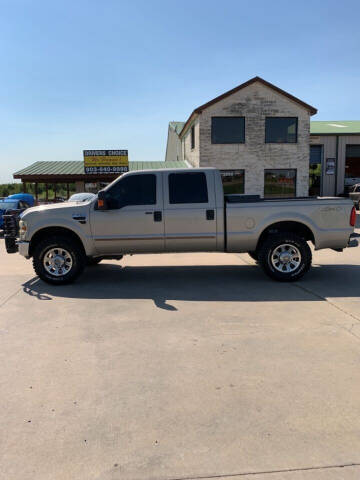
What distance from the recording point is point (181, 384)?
3385 millimetres

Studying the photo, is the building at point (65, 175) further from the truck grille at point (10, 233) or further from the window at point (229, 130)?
the truck grille at point (10, 233)

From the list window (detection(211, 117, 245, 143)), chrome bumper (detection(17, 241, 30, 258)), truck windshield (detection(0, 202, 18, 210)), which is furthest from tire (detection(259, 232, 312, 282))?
window (detection(211, 117, 245, 143))

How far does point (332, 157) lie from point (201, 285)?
26.0 meters

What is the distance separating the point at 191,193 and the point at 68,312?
3042 millimetres

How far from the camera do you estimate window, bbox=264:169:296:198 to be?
2177cm

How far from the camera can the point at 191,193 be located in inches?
280

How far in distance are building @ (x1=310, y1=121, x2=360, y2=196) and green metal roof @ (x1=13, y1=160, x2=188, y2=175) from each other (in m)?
10.6

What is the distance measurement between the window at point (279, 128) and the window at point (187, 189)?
1557 centimetres

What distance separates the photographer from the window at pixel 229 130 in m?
21.2

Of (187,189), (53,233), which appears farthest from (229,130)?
(53,233)

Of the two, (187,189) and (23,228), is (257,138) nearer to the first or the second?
(187,189)

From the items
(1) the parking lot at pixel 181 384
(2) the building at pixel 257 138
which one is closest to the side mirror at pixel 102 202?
(1) the parking lot at pixel 181 384

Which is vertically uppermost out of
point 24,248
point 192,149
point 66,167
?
point 192,149

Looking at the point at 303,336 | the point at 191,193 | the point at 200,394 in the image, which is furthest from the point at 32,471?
the point at 191,193
